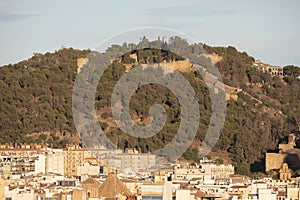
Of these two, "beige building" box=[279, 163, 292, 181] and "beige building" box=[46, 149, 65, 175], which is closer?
"beige building" box=[46, 149, 65, 175]

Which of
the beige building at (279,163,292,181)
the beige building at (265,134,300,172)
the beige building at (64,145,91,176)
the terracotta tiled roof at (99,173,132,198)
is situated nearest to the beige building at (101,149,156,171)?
the beige building at (64,145,91,176)

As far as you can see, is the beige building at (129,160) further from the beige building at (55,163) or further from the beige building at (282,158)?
the beige building at (282,158)

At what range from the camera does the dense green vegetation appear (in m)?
73.8

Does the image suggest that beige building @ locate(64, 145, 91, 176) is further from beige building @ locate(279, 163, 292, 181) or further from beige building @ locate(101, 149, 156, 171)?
beige building @ locate(279, 163, 292, 181)

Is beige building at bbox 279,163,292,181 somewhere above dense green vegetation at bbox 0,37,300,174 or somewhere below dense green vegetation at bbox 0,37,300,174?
below

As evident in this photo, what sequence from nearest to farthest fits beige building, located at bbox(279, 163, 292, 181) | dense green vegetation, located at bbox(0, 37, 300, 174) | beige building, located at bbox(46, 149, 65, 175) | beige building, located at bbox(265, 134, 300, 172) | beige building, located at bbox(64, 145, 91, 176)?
beige building, located at bbox(46, 149, 65, 175) < beige building, located at bbox(279, 163, 292, 181) < beige building, located at bbox(64, 145, 91, 176) < beige building, located at bbox(265, 134, 300, 172) < dense green vegetation, located at bbox(0, 37, 300, 174)

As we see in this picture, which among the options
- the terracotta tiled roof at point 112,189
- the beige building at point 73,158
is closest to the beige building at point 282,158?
the beige building at point 73,158

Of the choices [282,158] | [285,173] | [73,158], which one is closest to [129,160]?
[73,158]

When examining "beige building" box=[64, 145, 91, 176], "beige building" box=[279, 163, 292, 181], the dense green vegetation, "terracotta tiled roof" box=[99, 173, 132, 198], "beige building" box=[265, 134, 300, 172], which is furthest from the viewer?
the dense green vegetation

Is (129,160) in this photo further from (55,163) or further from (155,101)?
(155,101)

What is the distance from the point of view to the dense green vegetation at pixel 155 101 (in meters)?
73.8

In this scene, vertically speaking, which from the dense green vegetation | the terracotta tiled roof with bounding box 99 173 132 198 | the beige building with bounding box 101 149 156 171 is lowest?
the terracotta tiled roof with bounding box 99 173 132 198

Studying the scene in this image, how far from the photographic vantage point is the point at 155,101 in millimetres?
83188

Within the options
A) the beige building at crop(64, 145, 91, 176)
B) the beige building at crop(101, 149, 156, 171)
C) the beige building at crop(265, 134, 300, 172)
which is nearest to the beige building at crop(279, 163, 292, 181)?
the beige building at crop(265, 134, 300, 172)
